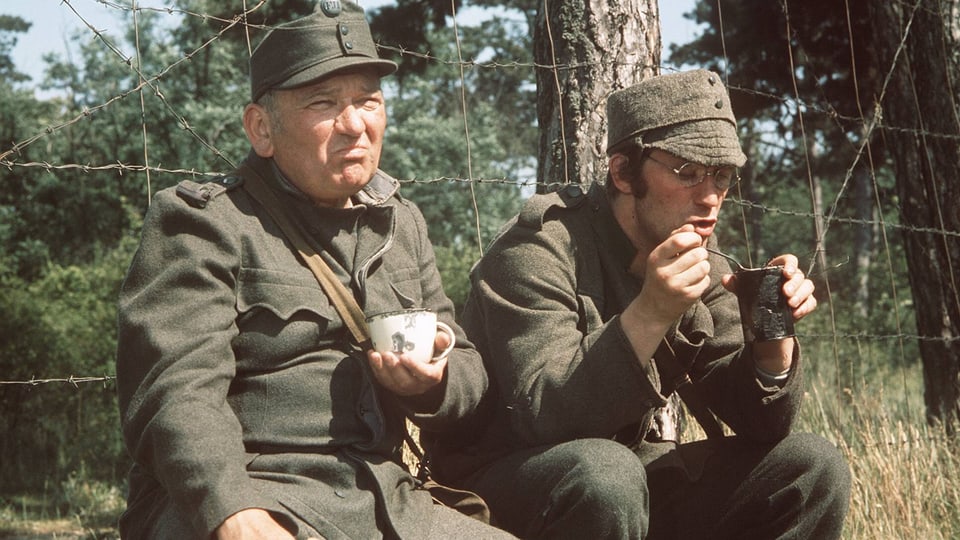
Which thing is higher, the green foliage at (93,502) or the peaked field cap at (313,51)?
the peaked field cap at (313,51)

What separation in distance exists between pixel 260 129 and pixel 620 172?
981 millimetres

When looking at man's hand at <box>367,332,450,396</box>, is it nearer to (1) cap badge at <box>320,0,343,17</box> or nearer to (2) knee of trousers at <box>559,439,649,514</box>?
(2) knee of trousers at <box>559,439,649,514</box>

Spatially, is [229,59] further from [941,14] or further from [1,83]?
[941,14]

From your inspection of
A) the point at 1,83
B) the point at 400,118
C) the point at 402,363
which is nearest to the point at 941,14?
the point at 402,363

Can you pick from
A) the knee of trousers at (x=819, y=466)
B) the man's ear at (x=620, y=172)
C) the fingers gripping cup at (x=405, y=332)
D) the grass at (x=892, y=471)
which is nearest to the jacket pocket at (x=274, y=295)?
the fingers gripping cup at (x=405, y=332)

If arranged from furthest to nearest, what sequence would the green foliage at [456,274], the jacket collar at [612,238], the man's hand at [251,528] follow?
the green foliage at [456,274], the jacket collar at [612,238], the man's hand at [251,528]

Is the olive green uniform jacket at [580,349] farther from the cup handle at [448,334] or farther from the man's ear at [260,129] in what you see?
the man's ear at [260,129]

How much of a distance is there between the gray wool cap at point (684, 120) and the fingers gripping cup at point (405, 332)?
0.87 meters

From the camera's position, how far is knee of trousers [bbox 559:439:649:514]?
8.45ft

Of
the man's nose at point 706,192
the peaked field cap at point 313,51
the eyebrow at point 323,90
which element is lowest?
the man's nose at point 706,192

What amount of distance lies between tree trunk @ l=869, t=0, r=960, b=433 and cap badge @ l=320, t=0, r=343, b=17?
3.78 m

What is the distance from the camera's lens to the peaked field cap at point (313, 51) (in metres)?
2.65

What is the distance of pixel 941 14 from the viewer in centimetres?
574

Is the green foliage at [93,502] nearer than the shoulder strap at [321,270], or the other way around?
the shoulder strap at [321,270]
